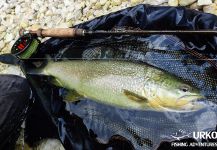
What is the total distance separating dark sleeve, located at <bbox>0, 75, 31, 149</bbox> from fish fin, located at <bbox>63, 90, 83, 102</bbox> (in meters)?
0.28

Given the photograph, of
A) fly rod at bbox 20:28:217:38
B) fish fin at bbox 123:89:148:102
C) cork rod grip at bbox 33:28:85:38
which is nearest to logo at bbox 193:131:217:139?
fish fin at bbox 123:89:148:102

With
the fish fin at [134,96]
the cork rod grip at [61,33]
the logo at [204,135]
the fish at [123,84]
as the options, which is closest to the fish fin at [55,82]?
the fish at [123,84]

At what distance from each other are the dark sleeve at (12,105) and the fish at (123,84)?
0.15 meters

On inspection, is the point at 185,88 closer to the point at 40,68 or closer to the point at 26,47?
the point at 40,68

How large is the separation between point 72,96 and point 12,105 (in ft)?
1.37

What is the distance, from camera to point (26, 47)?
3.38 meters

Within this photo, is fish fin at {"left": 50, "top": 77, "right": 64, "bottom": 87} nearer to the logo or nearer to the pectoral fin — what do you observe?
the pectoral fin

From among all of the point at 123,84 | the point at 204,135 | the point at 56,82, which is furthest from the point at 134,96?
the point at 56,82

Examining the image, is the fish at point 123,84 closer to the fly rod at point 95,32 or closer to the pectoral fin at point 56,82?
the pectoral fin at point 56,82

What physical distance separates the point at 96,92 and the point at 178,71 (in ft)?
1.88

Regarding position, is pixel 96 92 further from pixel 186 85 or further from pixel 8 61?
pixel 8 61

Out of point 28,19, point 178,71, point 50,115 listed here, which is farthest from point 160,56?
point 28,19

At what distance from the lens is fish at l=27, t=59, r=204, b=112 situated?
283cm

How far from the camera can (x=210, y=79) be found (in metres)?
2.88
